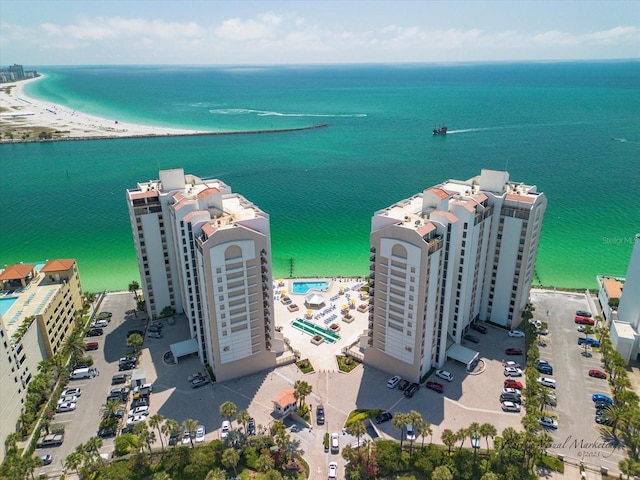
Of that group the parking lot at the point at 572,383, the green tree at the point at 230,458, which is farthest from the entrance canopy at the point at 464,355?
the green tree at the point at 230,458

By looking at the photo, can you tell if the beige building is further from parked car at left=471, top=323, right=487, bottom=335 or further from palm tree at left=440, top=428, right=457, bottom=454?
parked car at left=471, top=323, right=487, bottom=335

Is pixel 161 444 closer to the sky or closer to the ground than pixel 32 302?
closer to the ground

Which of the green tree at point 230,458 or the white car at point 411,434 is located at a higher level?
the green tree at point 230,458

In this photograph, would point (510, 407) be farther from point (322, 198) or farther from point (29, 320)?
point (322, 198)

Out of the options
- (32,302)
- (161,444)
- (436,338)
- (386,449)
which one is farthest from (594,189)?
(32,302)

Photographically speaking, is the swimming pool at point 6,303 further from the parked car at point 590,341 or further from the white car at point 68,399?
the parked car at point 590,341

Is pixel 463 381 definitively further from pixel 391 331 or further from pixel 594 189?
pixel 594 189
